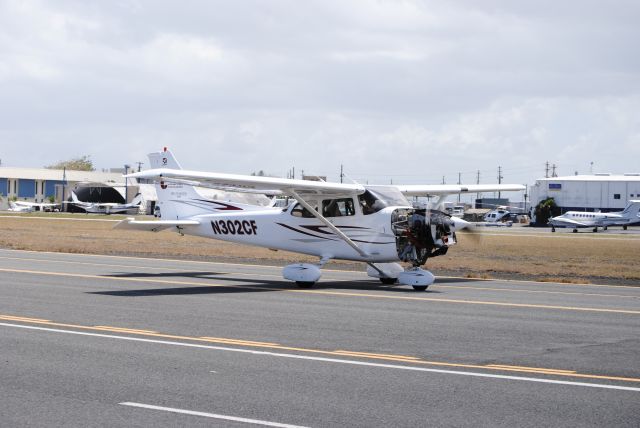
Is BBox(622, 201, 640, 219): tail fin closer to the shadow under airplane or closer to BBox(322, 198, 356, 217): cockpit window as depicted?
the shadow under airplane

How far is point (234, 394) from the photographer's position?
850cm

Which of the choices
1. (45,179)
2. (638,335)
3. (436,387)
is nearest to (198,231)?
(638,335)

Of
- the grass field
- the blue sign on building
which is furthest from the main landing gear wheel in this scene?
the blue sign on building

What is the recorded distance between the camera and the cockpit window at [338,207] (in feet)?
72.3

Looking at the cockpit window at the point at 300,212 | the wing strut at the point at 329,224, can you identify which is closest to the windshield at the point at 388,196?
the wing strut at the point at 329,224

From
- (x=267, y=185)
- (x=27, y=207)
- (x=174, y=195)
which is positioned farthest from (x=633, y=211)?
(x=27, y=207)

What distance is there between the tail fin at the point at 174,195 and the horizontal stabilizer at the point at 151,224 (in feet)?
1.80

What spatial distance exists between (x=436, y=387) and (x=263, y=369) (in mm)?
1949

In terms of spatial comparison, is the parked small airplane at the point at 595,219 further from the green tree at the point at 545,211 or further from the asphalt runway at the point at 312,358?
the asphalt runway at the point at 312,358

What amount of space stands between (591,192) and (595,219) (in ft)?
90.3

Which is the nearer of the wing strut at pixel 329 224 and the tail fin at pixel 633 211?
the wing strut at pixel 329 224

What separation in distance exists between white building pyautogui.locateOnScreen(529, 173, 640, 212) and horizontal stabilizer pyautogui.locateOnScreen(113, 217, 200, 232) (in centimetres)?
9148

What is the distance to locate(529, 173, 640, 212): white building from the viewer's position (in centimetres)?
10975

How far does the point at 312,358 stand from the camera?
1058 centimetres
